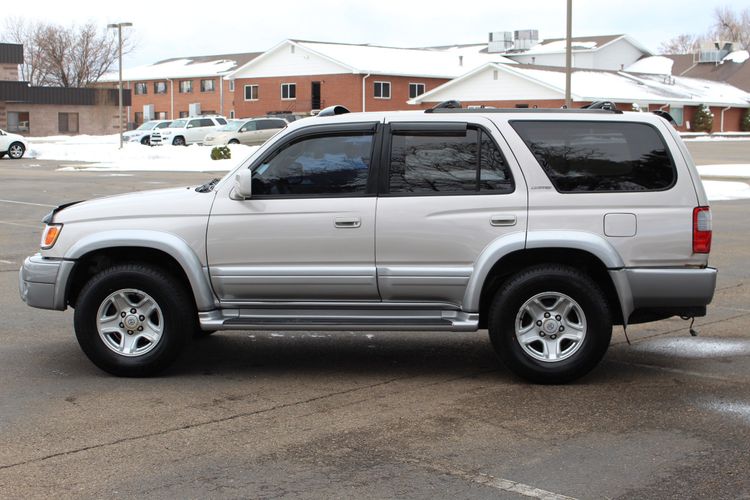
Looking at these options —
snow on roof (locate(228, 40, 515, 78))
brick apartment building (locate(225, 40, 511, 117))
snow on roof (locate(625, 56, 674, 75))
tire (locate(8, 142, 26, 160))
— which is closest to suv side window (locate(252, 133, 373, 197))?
tire (locate(8, 142, 26, 160))

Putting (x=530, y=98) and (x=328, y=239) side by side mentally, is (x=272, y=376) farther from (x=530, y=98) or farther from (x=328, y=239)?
(x=530, y=98)

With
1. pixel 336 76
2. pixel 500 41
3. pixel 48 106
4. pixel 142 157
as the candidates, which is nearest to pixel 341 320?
pixel 142 157

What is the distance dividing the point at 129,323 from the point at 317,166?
5.65ft

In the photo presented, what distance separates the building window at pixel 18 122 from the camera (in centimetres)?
6788

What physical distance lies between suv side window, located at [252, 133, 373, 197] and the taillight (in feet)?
7.43

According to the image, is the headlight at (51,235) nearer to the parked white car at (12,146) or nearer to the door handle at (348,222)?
the door handle at (348,222)

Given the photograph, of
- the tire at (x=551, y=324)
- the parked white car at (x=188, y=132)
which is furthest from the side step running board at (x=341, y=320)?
the parked white car at (x=188, y=132)

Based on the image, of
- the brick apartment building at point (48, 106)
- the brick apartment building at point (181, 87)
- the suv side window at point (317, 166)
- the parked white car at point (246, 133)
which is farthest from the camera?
the brick apartment building at point (181, 87)

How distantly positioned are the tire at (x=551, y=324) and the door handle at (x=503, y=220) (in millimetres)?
355

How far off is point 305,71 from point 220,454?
75.2 m

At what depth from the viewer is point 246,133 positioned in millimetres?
49375

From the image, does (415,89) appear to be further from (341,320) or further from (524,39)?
(341,320)

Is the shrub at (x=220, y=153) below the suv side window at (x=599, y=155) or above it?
above

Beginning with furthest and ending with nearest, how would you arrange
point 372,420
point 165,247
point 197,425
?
1. point 165,247
2. point 372,420
3. point 197,425
